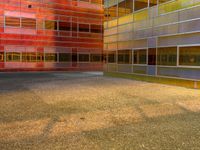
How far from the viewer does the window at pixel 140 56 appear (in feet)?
67.2

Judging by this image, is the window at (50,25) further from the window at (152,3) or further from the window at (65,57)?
the window at (152,3)

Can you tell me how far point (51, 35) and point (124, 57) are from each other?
16.2m

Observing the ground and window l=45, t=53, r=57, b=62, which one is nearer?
the ground

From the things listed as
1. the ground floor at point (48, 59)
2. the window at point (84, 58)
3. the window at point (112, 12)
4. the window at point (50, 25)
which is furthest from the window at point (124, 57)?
the window at point (50, 25)

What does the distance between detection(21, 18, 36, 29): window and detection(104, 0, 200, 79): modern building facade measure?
41.6 feet

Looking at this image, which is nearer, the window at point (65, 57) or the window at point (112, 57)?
the window at point (112, 57)

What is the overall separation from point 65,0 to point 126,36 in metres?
17.2

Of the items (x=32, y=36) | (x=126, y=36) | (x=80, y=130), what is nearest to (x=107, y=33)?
(x=126, y=36)

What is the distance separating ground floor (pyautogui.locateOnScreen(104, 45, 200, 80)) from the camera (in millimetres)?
15559

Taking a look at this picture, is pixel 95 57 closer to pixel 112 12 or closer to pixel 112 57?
pixel 112 57

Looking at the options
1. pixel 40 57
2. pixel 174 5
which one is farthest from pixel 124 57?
pixel 40 57

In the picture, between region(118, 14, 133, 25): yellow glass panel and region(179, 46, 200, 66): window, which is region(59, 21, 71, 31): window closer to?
region(118, 14, 133, 25): yellow glass panel

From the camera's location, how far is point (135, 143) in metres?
5.72

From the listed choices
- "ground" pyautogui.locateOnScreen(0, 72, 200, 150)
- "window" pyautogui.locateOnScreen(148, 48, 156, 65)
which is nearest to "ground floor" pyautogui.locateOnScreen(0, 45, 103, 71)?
"window" pyautogui.locateOnScreen(148, 48, 156, 65)
